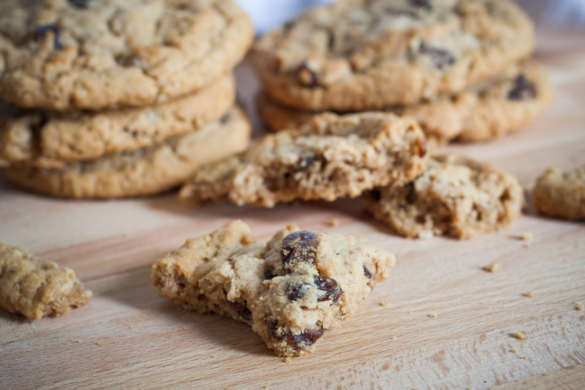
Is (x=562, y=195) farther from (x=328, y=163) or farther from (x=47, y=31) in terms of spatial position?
(x=47, y=31)

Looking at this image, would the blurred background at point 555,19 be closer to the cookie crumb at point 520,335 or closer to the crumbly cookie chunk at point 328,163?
the crumbly cookie chunk at point 328,163

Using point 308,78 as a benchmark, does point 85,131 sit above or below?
below

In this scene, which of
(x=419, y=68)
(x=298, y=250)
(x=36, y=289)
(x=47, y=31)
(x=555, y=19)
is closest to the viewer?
(x=298, y=250)

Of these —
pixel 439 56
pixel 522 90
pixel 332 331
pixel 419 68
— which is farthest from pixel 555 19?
pixel 332 331

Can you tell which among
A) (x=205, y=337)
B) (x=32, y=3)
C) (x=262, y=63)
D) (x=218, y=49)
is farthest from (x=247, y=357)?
(x=32, y=3)

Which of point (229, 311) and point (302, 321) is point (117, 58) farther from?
point (302, 321)

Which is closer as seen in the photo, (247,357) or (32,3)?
(247,357)

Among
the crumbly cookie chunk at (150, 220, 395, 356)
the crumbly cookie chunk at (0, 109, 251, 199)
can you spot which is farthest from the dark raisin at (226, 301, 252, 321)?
the crumbly cookie chunk at (0, 109, 251, 199)
